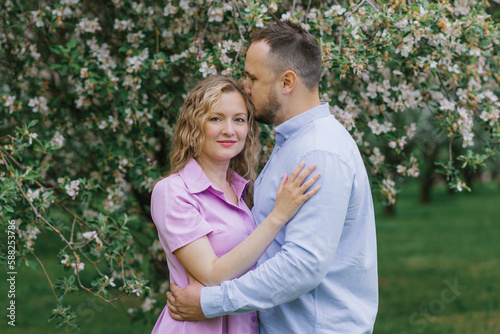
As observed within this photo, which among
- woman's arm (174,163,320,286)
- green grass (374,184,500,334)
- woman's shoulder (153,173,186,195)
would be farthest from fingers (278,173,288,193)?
green grass (374,184,500,334)

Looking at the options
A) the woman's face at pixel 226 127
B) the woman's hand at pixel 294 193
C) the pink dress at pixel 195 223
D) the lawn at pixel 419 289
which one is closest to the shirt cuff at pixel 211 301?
the pink dress at pixel 195 223

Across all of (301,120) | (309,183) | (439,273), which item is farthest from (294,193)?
(439,273)

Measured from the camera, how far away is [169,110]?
4039 millimetres

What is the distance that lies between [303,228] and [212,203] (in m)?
0.56

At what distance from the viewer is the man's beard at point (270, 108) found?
8.36ft

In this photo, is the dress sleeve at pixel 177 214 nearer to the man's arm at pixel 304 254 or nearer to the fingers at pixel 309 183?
the man's arm at pixel 304 254

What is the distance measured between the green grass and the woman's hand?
4914 millimetres

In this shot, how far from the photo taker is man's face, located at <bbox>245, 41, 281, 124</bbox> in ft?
8.26

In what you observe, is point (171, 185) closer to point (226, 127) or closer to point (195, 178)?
point (195, 178)

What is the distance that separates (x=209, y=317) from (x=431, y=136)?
924cm

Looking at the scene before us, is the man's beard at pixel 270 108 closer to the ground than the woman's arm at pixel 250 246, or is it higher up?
higher up

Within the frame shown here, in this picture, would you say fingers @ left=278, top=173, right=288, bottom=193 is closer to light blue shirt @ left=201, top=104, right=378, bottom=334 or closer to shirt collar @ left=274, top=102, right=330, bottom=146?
light blue shirt @ left=201, top=104, right=378, bottom=334

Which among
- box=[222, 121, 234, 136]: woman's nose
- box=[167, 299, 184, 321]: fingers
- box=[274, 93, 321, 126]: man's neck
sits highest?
box=[274, 93, 321, 126]: man's neck

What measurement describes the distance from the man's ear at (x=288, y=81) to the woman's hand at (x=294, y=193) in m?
0.36
